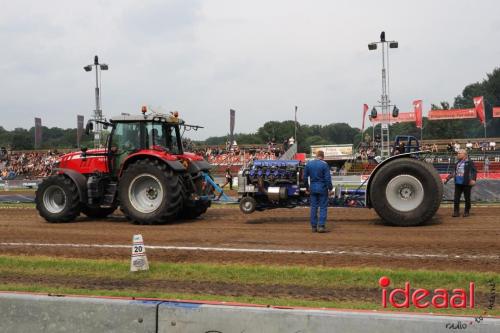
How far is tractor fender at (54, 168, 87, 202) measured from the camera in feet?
36.2

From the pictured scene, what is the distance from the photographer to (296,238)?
8570mm

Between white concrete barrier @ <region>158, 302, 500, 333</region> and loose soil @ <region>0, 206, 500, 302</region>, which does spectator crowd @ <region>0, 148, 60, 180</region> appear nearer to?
loose soil @ <region>0, 206, 500, 302</region>

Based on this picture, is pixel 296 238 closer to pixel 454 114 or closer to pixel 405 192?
pixel 405 192

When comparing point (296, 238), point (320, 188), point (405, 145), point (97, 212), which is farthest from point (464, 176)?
point (97, 212)

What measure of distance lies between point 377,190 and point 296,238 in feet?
6.54

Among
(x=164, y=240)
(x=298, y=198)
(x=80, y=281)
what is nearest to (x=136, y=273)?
(x=80, y=281)

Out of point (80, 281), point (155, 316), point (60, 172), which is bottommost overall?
point (80, 281)

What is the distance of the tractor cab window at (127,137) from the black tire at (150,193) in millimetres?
572

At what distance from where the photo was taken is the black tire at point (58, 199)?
11.1 metres

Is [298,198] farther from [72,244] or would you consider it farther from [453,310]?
[453,310]

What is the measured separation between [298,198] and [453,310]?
19.3 ft

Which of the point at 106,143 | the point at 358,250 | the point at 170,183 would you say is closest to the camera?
the point at 358,250

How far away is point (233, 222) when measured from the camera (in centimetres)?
1091

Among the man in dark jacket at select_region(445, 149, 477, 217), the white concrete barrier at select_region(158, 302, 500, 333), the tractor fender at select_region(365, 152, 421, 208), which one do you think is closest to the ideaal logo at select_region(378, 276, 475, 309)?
the white concrete barrier at select_region(158, 302, 500, 333)
